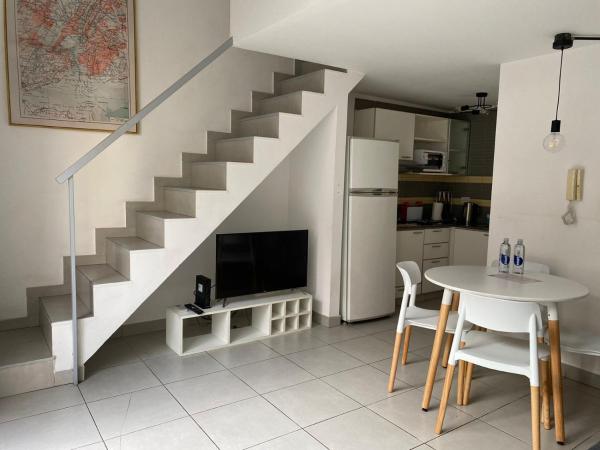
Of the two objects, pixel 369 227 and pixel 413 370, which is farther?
pixel 369 227

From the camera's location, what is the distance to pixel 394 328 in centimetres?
436

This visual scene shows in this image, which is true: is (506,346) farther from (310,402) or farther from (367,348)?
(367,348)

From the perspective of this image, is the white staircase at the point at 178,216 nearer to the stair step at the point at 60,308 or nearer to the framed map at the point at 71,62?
the stair step at the point at 60,308

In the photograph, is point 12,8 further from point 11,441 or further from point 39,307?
point 11,441

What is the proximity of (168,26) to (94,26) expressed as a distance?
0.63 m

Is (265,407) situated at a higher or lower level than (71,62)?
lower

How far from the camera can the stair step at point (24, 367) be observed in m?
2.82

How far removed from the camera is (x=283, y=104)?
4.17m

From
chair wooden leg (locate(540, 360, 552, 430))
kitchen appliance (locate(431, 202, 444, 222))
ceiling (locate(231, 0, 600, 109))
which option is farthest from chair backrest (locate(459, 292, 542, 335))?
kitchen appliance (locate(431, 202, 444, 222))

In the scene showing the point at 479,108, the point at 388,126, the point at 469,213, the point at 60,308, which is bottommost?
the point at 60,308

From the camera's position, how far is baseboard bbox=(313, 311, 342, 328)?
4.34m

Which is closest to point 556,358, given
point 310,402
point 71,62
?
point 310,402

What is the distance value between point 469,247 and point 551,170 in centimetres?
226

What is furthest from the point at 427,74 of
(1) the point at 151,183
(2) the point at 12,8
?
(2) the point at 12,8
